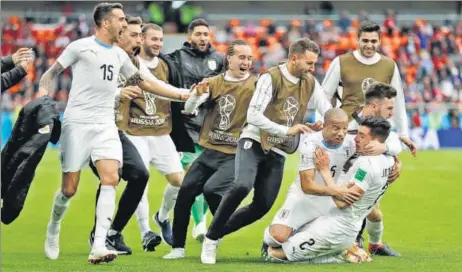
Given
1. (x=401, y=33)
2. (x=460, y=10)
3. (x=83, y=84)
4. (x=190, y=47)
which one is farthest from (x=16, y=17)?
(x=83, y=84)

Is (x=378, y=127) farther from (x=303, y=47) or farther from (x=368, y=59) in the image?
(x=368, y=59)

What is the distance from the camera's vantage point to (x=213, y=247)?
32.5ft

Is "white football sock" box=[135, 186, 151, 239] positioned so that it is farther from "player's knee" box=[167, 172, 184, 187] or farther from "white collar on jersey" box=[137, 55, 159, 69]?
"white collar on jersey" box=[137, 55, 159, 69]

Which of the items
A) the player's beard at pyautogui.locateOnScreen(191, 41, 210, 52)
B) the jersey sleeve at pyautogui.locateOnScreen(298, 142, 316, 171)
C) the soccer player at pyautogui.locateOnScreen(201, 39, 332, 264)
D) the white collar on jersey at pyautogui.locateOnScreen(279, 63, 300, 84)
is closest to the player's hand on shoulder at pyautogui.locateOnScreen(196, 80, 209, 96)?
the soccer player at pyautogui.locateOnScreen(201, 39, 332, 264)

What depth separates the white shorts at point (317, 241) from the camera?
965 cm

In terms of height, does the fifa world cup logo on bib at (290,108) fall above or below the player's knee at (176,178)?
above

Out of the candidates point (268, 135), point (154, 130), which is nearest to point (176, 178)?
point (154, 130)

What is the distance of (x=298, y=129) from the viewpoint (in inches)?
378

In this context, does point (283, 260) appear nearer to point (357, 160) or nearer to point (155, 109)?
point (357, 160)

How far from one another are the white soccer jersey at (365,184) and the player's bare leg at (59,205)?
8.13ft

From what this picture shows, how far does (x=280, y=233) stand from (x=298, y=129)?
1016mm

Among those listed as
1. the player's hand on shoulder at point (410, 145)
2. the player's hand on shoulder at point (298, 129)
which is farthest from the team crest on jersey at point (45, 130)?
the player's hand on shoulder at point (410, 145)

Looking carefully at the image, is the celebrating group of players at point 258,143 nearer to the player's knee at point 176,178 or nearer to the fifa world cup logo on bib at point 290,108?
the fifa world cup logo on bib at point 290,108

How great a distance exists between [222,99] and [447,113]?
2304 cm
